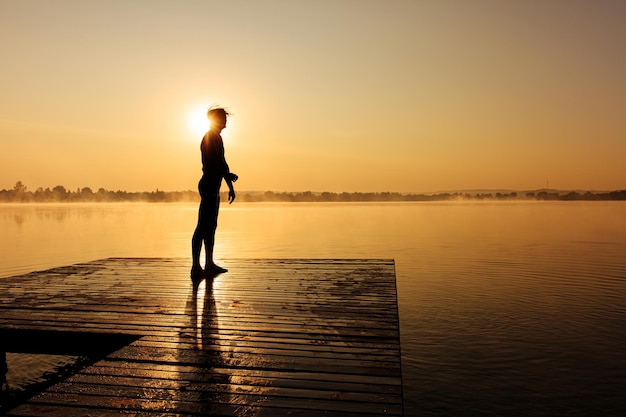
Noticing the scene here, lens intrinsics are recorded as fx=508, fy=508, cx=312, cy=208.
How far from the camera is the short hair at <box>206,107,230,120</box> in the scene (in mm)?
9000

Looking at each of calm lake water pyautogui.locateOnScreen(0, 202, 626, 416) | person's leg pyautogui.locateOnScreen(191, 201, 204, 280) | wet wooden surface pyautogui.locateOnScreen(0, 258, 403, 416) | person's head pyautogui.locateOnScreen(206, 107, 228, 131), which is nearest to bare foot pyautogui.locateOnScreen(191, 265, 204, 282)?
person's leg pyautogui.locateOnScreen(191, 201, 204, 280)

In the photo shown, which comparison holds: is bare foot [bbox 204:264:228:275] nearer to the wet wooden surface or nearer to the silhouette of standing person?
the wet wooden surface

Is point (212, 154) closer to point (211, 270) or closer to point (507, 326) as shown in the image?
point (211, 270)

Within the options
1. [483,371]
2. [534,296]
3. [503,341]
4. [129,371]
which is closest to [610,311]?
[534,296]

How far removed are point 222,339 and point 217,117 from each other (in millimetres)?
4666

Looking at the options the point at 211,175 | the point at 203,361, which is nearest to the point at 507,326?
the point at 211,175

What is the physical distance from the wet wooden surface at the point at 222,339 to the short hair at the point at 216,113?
118 inches

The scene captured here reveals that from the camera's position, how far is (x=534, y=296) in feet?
50.0

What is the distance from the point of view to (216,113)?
9000 millimetres

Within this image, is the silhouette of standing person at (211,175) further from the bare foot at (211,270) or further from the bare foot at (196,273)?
the bare foot at (211,270)

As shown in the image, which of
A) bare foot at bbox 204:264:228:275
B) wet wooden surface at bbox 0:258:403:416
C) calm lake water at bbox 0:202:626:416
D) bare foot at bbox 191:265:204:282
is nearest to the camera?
wet wooden surface at bbox 0:258:403:416

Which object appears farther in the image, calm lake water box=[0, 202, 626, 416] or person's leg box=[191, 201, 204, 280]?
person's leg box=[191, 201, 204, 280]

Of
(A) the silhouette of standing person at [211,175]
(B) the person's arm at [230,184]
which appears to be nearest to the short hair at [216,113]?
(A) the silhouette of standing person at [211,175]

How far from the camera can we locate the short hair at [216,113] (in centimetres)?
900
